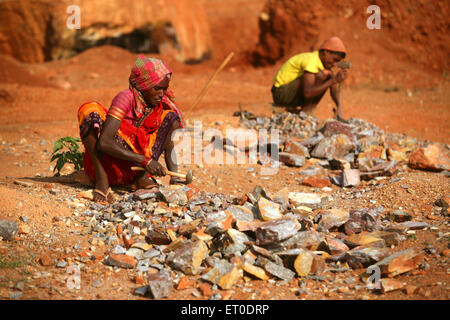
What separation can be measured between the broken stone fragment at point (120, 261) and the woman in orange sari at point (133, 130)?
0.78 metres

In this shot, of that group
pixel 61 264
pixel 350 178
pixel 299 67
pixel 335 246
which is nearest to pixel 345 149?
pixel 350 178

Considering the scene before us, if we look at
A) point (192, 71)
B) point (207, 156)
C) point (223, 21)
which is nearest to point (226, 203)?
point (207, 156)

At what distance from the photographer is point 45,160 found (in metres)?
5.01

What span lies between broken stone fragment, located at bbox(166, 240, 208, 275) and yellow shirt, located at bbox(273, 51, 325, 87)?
11.3 feet

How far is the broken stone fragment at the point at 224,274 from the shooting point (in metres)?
2.74

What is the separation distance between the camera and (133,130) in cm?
368

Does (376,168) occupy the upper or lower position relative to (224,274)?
upper

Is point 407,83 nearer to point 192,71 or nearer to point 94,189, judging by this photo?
point 192,71

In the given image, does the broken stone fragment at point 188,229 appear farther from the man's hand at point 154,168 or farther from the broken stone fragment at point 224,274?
the man's hand at point 154,168

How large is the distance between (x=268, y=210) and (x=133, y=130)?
1.16m

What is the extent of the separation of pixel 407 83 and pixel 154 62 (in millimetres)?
7116

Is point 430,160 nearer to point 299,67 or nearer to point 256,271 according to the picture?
point 299,67

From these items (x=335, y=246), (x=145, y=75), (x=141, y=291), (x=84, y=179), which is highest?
(x=145, y=75)

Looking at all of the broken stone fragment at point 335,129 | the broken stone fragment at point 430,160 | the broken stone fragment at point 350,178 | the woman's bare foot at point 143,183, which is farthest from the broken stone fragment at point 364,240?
the broken stone fragment at point 335,129
